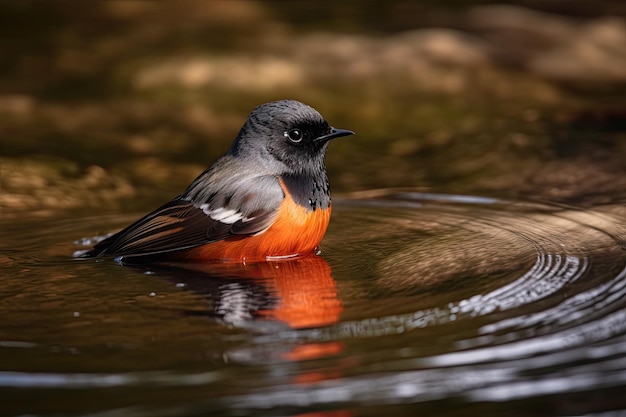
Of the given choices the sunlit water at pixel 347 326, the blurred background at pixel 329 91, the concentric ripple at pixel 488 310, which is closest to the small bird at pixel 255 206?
the sunlit water at pixel 347 326

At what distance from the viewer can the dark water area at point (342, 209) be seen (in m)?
2.90

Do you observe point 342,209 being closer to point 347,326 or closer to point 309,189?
point 309,189

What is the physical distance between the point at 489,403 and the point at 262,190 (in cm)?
214

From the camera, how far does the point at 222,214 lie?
15.4 feet

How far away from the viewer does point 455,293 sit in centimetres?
371

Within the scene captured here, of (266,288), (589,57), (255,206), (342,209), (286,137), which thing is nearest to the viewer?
(266,288)

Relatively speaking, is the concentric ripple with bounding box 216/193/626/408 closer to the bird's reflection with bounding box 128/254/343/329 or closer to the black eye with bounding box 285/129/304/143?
the bird's reflection with bounding box 128/254/343/329

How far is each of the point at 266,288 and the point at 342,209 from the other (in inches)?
56.8

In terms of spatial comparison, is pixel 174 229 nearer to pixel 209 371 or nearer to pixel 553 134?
pixel 209 371

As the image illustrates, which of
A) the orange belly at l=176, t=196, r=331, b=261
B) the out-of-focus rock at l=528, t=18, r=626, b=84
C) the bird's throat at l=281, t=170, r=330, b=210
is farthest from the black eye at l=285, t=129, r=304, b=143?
the out-of-focus rock at l=528, t=18, r=626, b=84

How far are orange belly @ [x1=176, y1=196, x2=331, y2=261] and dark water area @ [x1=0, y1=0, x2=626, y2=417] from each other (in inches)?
3.8

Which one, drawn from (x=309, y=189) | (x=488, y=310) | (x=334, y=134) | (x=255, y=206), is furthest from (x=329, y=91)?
(x=488, y=310)

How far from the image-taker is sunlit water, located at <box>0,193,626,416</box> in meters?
2.79

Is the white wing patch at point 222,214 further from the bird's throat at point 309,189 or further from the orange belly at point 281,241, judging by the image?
the bird's throat at point 309,189
